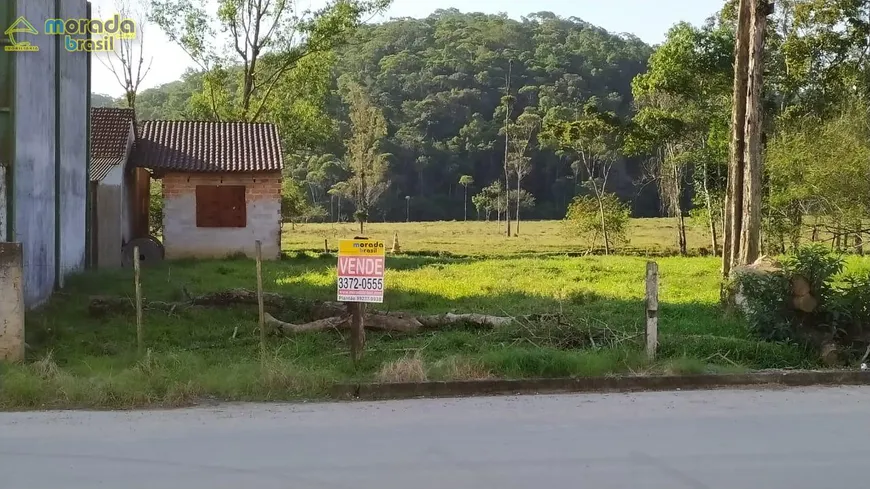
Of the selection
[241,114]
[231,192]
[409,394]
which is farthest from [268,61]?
[409,394]

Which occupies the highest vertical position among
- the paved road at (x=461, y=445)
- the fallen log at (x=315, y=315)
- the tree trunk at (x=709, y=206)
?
the tree trunk at (x=709, y=206)

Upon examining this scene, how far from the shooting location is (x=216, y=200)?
2455cm

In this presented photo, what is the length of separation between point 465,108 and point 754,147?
5589 centimetres

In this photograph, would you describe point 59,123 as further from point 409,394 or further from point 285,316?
point 409,394

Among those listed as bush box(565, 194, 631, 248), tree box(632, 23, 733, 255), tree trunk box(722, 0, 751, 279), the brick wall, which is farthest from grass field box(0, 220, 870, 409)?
bush box(565, 194, 631, 248)

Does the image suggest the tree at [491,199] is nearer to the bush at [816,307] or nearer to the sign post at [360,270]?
the bush at [816,307]

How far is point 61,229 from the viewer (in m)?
15.9

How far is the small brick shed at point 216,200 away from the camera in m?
24.2

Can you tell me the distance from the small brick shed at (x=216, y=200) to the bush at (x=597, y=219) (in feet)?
48.0

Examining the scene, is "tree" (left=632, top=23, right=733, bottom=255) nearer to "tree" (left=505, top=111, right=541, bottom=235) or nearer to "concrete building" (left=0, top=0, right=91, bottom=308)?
"tree" (left=505, top=111, right=541, bottom=235)

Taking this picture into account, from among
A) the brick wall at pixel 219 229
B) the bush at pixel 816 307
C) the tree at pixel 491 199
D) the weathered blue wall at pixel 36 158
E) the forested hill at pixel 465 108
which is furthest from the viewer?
the forested hill at pixel 465 108

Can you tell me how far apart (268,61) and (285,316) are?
23.9m

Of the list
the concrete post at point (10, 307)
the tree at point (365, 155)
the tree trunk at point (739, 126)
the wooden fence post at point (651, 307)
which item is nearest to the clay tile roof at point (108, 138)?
the concrete post at point (10, 307)

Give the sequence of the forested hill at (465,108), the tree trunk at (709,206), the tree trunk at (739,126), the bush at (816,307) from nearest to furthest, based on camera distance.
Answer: the bush at (816,307), the tree trunk at (739,126), the tree trunk at (709,206), the forested hill at (465,108)
